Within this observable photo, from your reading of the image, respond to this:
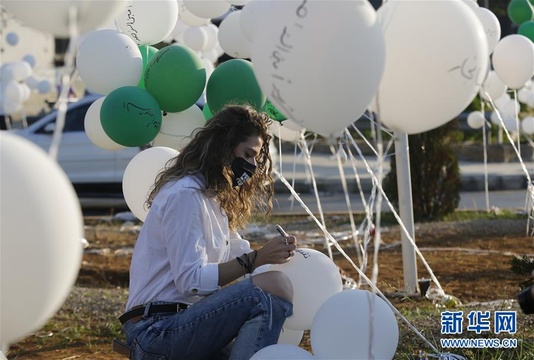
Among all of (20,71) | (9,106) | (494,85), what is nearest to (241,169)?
(494,85)

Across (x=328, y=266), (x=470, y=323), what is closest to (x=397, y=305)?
(x=470, y=323)

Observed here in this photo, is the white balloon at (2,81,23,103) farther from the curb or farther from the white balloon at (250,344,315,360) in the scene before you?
the white balloon at (250,344,315,360)

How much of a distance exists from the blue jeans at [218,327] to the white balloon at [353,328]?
0.20m

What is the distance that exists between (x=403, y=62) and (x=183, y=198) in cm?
98

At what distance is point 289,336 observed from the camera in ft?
13.5

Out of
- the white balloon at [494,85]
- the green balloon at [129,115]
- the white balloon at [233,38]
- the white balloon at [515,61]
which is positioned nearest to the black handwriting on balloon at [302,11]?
the green balloon at [129,115]

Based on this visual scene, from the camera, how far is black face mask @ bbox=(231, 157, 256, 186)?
3.85 metres

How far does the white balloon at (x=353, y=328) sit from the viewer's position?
136 inches

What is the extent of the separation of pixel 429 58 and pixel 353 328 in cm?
95

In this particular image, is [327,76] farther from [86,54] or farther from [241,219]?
[86,54]

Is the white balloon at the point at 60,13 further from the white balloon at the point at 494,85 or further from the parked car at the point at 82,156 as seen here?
the parked car at the point at 82,156

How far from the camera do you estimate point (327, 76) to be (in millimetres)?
3023

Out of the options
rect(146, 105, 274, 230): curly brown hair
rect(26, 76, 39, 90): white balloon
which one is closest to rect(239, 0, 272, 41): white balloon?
rect(146, 105, 274, 230): curly brown hair

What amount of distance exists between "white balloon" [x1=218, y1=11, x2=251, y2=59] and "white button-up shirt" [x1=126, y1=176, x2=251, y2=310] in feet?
4.79
